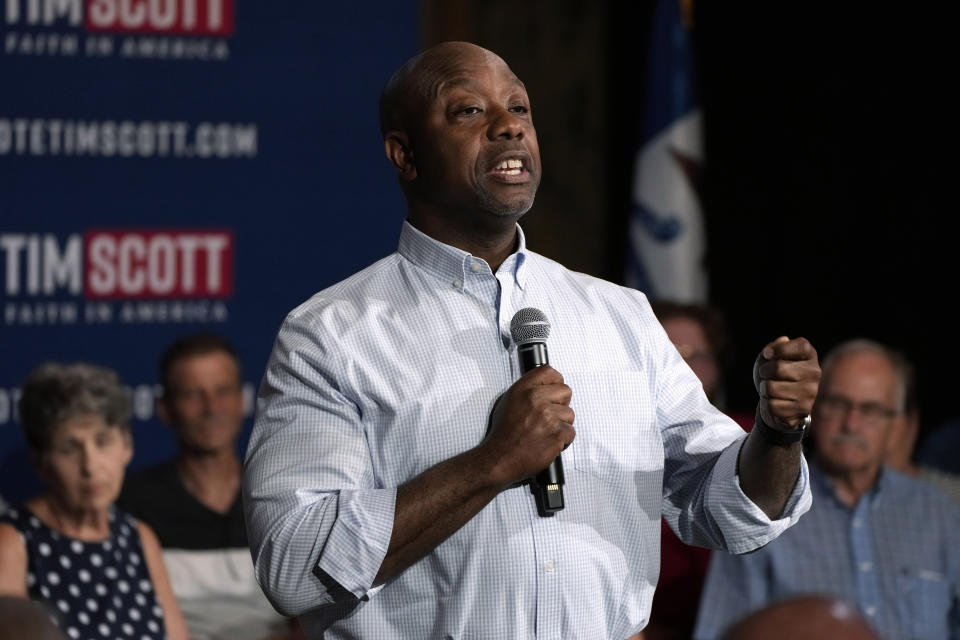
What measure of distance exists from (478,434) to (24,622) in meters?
0.77

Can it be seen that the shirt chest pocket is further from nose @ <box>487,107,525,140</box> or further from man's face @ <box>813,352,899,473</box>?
man's face @ <box>813,352,899,473</box>

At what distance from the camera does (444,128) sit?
6.01 ft

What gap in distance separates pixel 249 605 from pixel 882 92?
3191mm

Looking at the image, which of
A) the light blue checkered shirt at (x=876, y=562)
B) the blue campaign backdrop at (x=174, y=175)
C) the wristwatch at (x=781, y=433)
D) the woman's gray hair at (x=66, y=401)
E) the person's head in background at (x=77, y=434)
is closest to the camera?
the wristwatch at (x=781, y=433)

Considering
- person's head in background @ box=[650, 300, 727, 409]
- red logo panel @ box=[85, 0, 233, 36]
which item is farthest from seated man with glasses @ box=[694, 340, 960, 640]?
red logo panel @ box=[85, 0, 233, 36]

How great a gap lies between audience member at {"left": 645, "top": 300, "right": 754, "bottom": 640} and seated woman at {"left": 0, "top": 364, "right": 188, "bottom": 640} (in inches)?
47.1

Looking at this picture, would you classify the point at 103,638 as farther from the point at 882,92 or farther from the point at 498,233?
the point at 882,92

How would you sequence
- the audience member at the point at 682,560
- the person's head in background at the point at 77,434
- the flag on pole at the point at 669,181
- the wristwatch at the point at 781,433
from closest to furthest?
the wristwatch at the point at 781,433 < the person's head in background at the point at 77,434 < the audience member at the point at 682,560 < the flag on pole at the point at 669,181

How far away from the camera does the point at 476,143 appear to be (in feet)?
5.91

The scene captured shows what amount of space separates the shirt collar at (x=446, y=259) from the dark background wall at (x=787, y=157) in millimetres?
3383

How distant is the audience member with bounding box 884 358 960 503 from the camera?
12.4ft

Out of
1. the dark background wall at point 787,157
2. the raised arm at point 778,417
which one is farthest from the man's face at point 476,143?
the dark background wall at point 787,157

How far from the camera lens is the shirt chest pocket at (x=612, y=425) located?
1.73m

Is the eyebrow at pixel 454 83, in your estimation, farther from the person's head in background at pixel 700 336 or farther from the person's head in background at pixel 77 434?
the person's head in background at pixel 700 336
